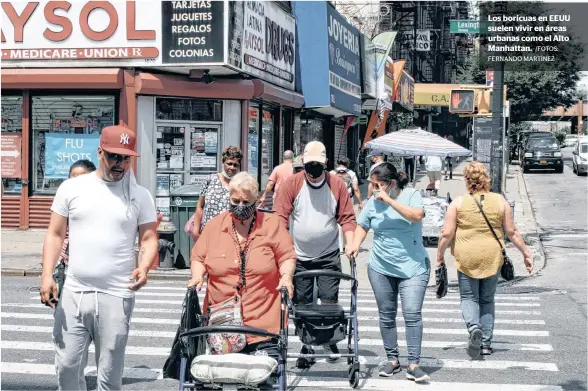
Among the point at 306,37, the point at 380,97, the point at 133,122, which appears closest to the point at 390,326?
the point at 133,122

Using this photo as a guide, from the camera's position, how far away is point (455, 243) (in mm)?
8375

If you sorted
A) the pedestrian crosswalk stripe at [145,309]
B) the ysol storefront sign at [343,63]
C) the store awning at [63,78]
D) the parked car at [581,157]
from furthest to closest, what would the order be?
the parked car at [581,157] < the ysol storefront sign at [343,63] < the store awning at [63,78] < the pedestrian crosswalk stripe at [145,309]

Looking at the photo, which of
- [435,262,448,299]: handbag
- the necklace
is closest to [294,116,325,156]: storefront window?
[435,262,448,299]: handbag

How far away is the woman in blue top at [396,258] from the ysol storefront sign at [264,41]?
10.3 metres

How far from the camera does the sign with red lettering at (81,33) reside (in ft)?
57.5

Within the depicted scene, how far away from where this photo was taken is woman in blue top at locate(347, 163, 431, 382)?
7.29 meters

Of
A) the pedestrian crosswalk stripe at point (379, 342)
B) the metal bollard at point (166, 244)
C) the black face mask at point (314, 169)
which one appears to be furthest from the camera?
the metal bollard at point (166, 244)

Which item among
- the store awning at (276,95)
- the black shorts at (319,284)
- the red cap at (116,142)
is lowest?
the black shorts at (319,284)

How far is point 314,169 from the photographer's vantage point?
290 inches

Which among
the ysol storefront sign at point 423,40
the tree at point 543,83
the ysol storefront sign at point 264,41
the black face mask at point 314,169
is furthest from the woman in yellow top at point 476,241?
the tree at point 543,83

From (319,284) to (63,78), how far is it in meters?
11.6

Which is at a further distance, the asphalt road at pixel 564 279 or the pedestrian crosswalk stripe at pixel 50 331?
the pedestrian crosswalk stripe at pixel 50 331

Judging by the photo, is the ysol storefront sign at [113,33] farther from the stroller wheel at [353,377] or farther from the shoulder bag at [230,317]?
the shoulder bag at [230,317]

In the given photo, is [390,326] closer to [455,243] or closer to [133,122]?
[455,243]
